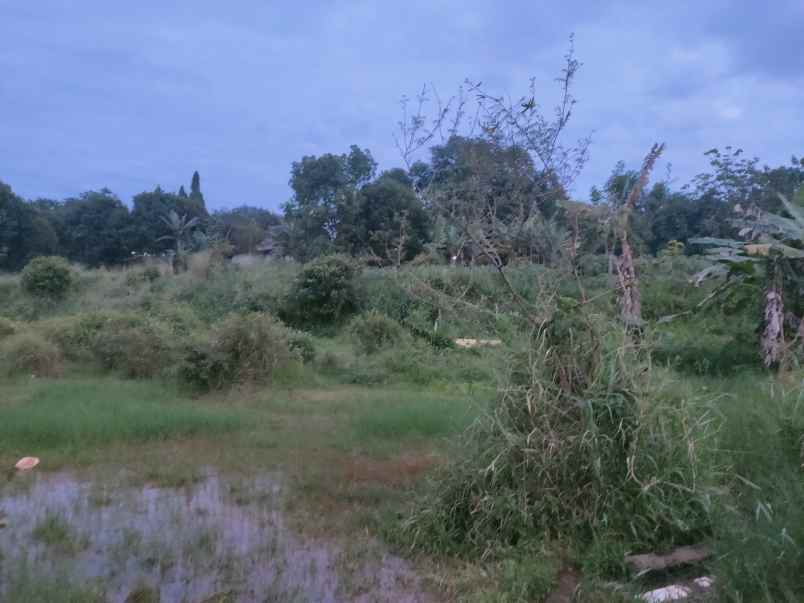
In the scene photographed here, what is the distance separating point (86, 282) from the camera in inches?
1000

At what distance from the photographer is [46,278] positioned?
23312mm

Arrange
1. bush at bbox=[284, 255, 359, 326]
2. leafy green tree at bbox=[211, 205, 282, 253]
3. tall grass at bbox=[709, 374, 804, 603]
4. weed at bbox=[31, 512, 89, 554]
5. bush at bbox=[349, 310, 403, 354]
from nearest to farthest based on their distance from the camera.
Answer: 1. tall grass at bbox=[709, 374, 804, 603]
2. weed at bbox=[31, 512, 89, 554]
3. bush at bbox=[349, 310, 403, 354]
4. bush at bbox=[284, 255, 359, 326]
5. leafy green tree at bbox=[211, 205, 282, 253]

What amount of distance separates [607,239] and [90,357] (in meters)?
10.9

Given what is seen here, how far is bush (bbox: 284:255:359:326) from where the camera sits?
768 inches

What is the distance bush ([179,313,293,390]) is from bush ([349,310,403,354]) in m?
2.92

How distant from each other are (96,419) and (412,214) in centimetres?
856

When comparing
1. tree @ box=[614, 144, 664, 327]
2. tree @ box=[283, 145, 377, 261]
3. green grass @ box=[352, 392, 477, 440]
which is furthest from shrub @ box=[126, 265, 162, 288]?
tree @ box=[614, 144, 664, 327]

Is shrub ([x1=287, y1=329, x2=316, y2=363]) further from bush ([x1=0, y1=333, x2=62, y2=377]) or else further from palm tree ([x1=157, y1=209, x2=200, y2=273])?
palm tree ([x1=157, y1=209, x2=200, y2=273])

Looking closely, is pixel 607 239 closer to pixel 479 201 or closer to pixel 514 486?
pixel 479 201

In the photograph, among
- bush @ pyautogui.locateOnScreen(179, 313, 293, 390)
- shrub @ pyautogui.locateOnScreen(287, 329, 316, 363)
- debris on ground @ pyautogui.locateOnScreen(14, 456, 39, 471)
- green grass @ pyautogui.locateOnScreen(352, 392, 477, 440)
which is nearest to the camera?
debris on ground @ pyautogui.locateOnScreen(14, 456, 39, 471)

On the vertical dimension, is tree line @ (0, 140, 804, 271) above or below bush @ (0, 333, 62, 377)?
above

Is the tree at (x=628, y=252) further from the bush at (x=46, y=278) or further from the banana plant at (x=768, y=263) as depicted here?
the bush at (x=46, y=278)

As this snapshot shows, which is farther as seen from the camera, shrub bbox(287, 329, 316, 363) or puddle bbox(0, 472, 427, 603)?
shrub bbox(287, 329, 316, 363)

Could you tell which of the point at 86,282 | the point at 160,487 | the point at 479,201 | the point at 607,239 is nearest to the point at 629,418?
the point at 607,239
